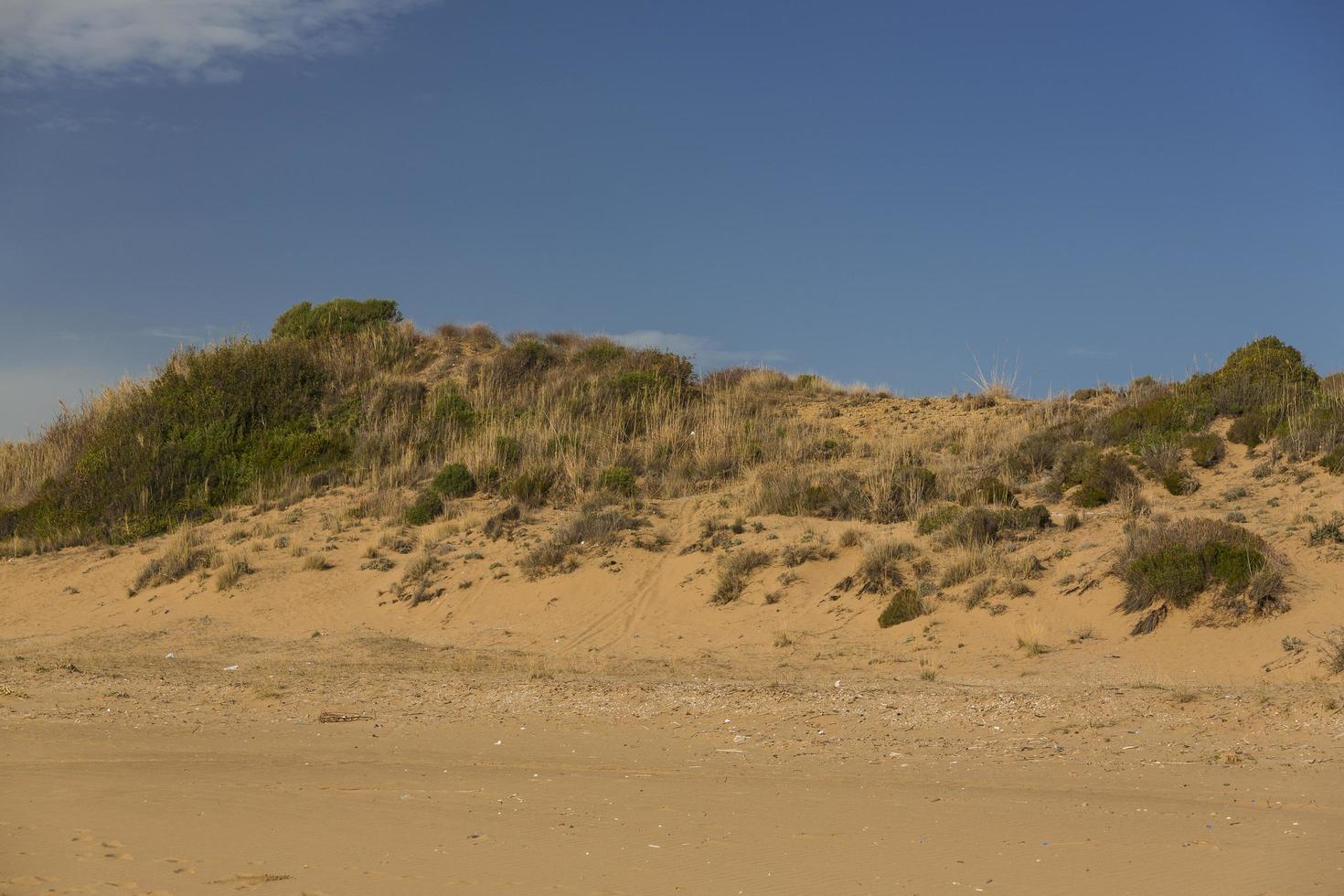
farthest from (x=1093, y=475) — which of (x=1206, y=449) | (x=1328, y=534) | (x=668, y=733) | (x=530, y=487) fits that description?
(x=668, y=733)

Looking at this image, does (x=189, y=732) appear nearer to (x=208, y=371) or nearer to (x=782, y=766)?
(x=782, y=766)

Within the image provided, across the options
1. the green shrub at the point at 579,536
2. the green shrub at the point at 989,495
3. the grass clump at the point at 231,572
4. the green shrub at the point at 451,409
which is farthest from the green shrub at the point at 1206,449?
the grass clump at the point at 231,572

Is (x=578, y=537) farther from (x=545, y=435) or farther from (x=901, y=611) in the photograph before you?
(x=901, y=611)

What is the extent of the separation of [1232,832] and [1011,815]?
4.22 feet

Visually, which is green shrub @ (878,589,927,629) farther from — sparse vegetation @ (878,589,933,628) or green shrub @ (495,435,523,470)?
green shrub @ (495,435,523,470)

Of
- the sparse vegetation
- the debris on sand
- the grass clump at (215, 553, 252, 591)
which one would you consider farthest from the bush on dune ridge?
the debris on sand

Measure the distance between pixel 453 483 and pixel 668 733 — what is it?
40.5 feet

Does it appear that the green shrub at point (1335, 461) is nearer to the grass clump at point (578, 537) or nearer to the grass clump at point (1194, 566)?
the grass clump at point (1194, 566)

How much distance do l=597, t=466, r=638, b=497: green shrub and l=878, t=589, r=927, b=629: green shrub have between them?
686 centimetres

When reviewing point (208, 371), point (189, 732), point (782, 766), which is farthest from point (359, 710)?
point (208, 371)

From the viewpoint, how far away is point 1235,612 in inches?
530

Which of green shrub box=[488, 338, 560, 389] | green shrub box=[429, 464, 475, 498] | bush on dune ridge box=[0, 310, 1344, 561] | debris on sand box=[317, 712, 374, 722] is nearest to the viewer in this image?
debris on sand box=[317, 712, 374, 722]

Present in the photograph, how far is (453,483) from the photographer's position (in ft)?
73.2

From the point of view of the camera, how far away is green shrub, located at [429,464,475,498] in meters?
22.2
